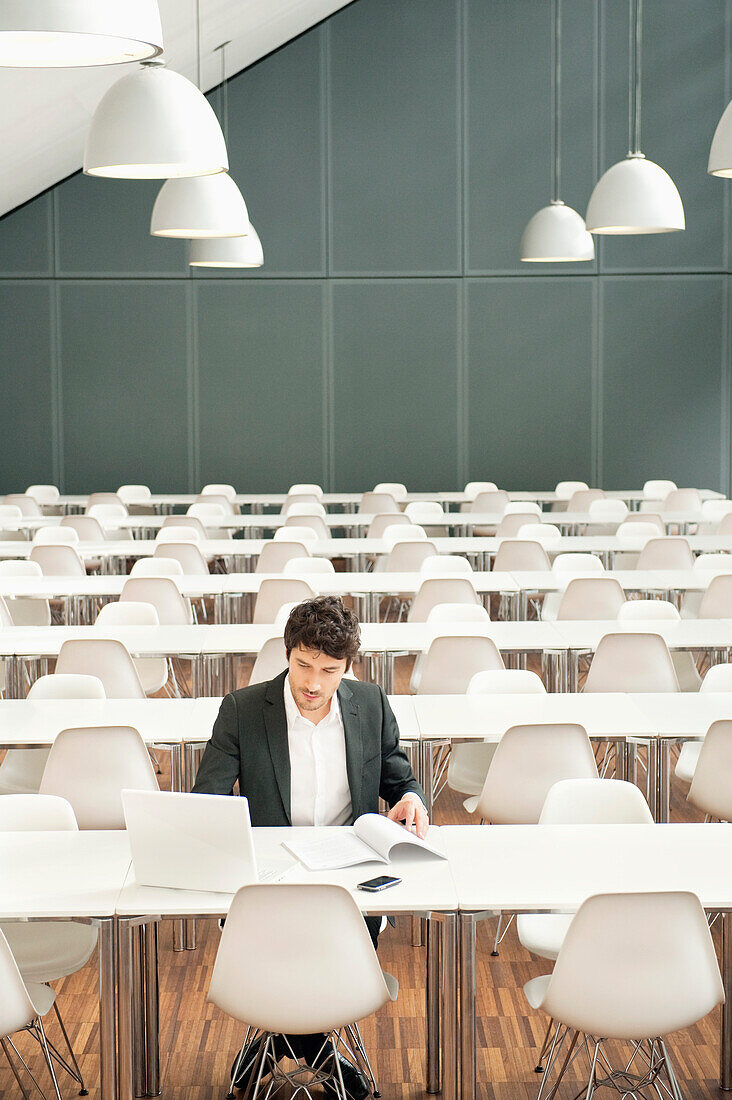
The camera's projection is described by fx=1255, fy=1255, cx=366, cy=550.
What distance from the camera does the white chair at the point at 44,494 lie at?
11.9 metres

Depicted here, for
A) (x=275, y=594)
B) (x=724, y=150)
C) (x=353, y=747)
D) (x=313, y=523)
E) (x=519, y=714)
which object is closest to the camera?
(x=353, y=747)

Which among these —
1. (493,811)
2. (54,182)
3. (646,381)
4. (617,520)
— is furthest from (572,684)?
(54,182)

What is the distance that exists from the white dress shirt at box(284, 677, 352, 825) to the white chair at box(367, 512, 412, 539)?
252 inches

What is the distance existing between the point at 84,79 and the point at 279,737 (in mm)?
7918

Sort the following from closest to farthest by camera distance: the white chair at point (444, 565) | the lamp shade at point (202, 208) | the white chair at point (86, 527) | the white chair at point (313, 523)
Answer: the lamp shade at point (202, 208)
the white chair at point (444, 565)
the white chair at point (86, 527)
the white chair at point (313, 523)

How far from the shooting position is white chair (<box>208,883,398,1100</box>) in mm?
2535

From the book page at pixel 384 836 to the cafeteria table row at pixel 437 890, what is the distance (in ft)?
0.15

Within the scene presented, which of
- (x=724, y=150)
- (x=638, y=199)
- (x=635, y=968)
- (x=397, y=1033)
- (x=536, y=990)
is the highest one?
(x=638, y=199)

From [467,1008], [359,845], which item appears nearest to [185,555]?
[359,845]

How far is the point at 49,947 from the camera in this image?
10.4 feet

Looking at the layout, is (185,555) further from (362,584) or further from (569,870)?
(569,870)

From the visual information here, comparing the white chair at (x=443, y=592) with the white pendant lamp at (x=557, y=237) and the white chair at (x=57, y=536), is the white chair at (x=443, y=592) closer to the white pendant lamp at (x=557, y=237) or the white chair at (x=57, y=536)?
the white chair at (x=57, y=536)

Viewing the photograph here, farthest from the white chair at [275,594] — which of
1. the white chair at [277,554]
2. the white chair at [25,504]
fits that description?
the white chair at [25,504]

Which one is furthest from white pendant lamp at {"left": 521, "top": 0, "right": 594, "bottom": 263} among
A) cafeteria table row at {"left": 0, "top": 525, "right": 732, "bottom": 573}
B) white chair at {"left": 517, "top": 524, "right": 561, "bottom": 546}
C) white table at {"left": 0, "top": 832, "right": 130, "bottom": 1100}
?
white table at {"left": 0, "top": 832, "right": 130, "bottom": 1100}
